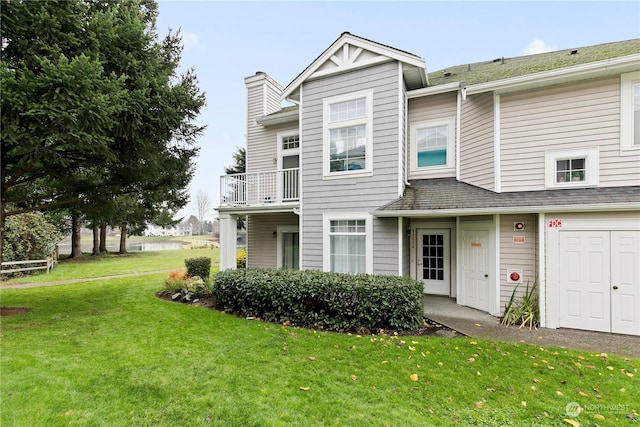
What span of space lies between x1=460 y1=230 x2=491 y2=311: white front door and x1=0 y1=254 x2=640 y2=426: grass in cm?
230

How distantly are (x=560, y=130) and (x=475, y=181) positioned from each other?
2.12 m

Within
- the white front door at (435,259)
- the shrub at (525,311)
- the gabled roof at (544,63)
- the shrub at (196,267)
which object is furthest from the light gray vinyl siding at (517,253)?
the shrub at (196,267)

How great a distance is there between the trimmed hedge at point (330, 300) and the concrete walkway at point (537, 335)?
1.10 meters

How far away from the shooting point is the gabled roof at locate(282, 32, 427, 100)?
7715mm

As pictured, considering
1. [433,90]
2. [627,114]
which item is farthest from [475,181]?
[627,114]

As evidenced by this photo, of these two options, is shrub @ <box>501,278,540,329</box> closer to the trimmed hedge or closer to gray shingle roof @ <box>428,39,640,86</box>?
the trimmed hedge

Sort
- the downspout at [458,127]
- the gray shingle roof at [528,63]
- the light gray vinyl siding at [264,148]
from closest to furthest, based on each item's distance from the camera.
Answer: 1. the gray shingle roof at [528,63]
2. the downspout at [458,127]
3. the light gray vinyl siding at [264,148]

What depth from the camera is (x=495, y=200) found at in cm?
700

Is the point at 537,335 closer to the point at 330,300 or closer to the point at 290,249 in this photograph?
the point at 330,300

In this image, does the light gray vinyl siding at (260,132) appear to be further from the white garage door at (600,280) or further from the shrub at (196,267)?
the white garage door at (600,280)

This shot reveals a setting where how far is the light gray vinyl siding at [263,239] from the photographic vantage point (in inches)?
446

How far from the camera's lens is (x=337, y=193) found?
8.50 m

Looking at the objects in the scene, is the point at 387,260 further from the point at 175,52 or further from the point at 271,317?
the point at 175,52

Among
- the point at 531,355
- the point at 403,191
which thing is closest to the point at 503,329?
the point at 531,355
